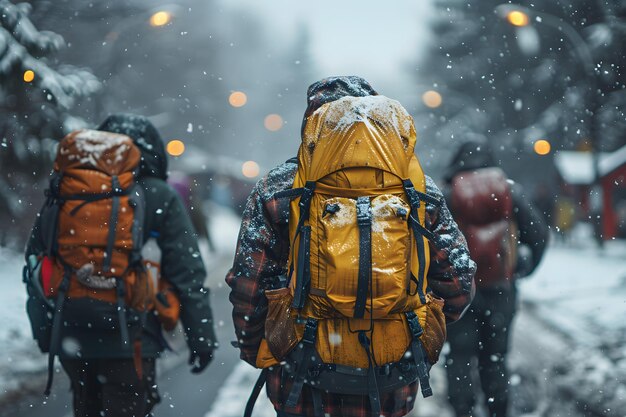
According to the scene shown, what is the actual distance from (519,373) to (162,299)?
5132mm

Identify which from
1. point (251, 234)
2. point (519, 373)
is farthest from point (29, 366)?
point (251, 234)

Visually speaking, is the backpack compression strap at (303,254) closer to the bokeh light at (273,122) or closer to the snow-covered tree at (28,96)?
the snow-covered tree at (28,96)

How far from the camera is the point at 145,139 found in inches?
161

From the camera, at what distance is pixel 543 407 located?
6.27m

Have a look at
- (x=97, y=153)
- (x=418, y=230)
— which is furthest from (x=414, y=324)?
(x=97, y=153)

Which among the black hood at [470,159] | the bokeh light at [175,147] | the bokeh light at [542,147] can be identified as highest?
the bokeh light at [175,147]

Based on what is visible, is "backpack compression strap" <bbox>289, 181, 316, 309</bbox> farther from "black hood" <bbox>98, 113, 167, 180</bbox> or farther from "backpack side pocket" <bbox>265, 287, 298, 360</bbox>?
"black hood" <bbox>98, 113, 167, 180</bbox>

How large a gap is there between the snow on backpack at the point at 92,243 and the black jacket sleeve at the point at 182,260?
0.17 m

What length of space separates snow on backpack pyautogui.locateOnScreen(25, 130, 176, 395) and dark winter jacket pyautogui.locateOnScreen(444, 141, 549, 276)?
2.33m

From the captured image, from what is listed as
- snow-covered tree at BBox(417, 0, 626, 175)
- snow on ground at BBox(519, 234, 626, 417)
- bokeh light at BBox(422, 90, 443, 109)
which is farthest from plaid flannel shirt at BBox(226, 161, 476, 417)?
bokeh light at BBox(422, 90, 443, 109)

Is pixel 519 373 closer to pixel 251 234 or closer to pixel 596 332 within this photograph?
pixel 596 332

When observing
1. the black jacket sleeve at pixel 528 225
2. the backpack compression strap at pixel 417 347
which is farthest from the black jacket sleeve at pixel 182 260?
the black jacket sleeve at pixel 528 225

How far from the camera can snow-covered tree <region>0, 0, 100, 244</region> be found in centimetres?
858

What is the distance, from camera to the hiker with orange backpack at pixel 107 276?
3619 mm
